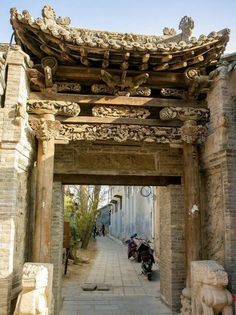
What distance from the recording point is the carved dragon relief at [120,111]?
6172mm

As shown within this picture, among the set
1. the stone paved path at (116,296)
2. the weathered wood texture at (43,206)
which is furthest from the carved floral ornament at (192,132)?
the stone paved path at (116,296)

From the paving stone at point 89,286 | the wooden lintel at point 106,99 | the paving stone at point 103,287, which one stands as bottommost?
the paving stone at point 103,287

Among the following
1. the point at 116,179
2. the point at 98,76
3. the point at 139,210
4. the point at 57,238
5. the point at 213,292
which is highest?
the point at 98,76

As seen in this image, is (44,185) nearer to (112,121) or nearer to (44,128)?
(44,128)

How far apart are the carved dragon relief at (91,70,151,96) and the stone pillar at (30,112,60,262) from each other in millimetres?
1050

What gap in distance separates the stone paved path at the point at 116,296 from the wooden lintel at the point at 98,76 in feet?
15.8

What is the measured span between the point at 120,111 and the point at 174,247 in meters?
3.26

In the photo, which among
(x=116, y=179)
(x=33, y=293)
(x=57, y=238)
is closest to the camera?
(x=33, y=293)

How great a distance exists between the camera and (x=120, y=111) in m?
6.23

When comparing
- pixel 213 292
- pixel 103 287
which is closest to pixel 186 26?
pixel 213 292

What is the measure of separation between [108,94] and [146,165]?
1.69m

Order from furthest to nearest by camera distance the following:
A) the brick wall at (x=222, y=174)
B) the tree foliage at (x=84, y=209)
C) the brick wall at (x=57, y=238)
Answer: the tree foliage at (x=84, y=209)
the brick wall at (x=57, y=238)
the brick wall at (x=222, y=174)

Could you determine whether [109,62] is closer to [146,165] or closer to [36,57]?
[36,57]

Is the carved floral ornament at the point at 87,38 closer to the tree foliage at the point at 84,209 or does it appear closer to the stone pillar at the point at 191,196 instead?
the stone pillar at the point at 191,196
